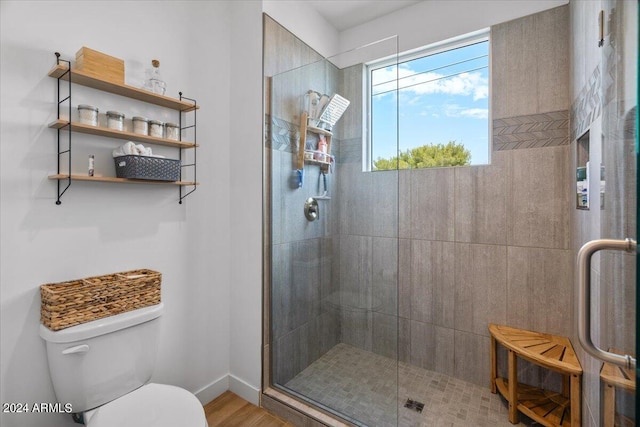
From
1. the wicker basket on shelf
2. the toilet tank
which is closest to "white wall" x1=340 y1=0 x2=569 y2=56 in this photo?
the wicker basket on shelf

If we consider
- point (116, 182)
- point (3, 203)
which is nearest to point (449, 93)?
point (116, 182)

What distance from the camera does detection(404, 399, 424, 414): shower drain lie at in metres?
1.83

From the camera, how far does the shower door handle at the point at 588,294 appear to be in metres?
0.61

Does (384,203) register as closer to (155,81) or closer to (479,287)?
(479,287)

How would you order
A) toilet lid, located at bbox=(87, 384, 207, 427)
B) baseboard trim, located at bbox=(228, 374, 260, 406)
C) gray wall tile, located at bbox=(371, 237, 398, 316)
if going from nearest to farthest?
1. toilet lid, located at bbox=(87, 384, 207, 427)
2. gray wall tile, located at bbox=(371, 237, 398, 316)
3. baseboard trim, located at bbox=(228, 374, 260, 406)

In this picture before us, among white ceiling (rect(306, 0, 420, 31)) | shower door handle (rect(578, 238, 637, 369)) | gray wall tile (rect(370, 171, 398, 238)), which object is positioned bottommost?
shower door handle (rect(578, 238, 637, 369))

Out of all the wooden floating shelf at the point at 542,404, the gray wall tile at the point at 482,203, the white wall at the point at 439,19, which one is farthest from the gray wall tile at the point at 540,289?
the white wall at the point at 439,19

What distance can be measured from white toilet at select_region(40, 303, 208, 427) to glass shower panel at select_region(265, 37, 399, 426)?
0.76m

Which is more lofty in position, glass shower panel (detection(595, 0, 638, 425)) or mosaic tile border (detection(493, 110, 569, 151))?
mosaic tile border (detection(493, 110, 569, 151))

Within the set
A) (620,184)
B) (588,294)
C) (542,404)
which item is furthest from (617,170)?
(542,404)

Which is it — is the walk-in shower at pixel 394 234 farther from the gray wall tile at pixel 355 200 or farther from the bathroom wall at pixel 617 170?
the bathroom wall at pixel 617 170

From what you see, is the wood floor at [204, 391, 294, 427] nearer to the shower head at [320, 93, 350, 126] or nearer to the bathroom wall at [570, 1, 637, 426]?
the bathroom wall at [570, 1, 637, 426]

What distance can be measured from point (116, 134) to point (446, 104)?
6.93 feet

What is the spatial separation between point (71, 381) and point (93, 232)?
0.62 m
